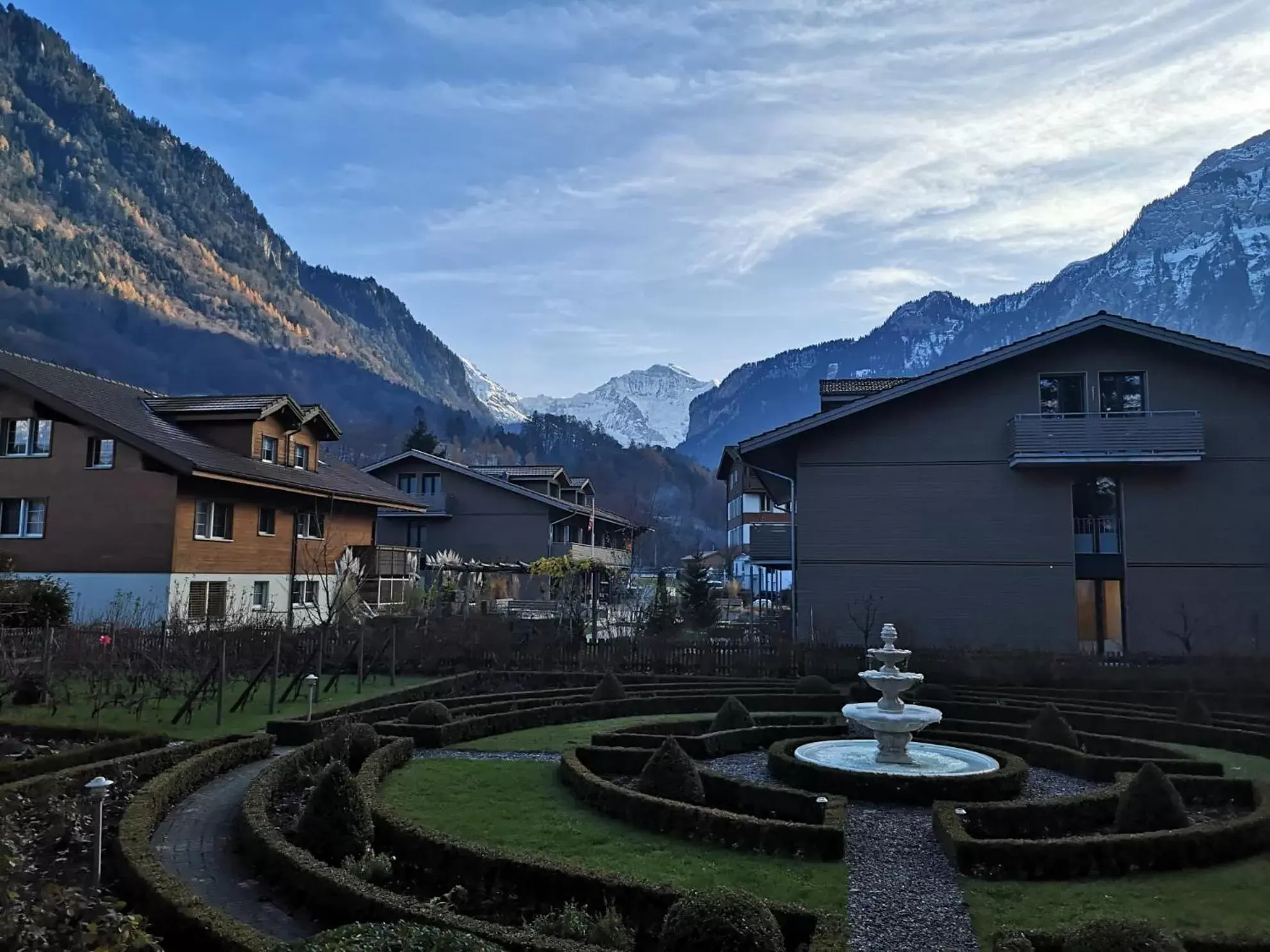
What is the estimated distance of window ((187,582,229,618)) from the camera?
1163 inches

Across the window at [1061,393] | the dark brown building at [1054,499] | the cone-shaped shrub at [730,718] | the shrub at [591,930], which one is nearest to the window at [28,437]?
the dark brown building at [1054,499]

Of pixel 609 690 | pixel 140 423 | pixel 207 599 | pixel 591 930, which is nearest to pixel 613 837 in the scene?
pixel 591 930

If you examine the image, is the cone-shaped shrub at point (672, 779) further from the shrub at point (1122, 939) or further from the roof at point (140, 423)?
the roof at point (140, 423)

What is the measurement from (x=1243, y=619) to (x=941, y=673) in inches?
433

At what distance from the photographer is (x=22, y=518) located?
2997cm

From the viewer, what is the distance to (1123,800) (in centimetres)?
1065

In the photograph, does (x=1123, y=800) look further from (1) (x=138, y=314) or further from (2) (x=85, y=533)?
(1) (x=138, y=314)

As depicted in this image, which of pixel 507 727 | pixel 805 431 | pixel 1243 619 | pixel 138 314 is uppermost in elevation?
pixel 138 314

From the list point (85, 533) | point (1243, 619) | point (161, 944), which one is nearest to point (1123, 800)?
point (161, 944)

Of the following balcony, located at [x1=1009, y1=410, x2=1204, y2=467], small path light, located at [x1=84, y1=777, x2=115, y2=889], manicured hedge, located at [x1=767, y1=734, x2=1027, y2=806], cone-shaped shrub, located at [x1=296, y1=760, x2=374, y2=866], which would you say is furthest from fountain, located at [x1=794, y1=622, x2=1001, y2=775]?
balcony, located at [x1=1009, y1=410, x2=1204, y2=467]

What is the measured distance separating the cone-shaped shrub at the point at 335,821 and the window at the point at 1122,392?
27017mm

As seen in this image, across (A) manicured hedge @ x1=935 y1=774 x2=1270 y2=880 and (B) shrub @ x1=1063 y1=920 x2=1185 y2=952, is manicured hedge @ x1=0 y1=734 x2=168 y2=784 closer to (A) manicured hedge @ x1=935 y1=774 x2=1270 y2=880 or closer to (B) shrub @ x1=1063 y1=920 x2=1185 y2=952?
(A) manicured hedge @ x1=935 y1=774 x2=1270 y2=880

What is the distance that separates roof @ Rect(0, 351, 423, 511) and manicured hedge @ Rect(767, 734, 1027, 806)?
2263cm

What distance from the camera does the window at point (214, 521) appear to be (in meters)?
30.1
